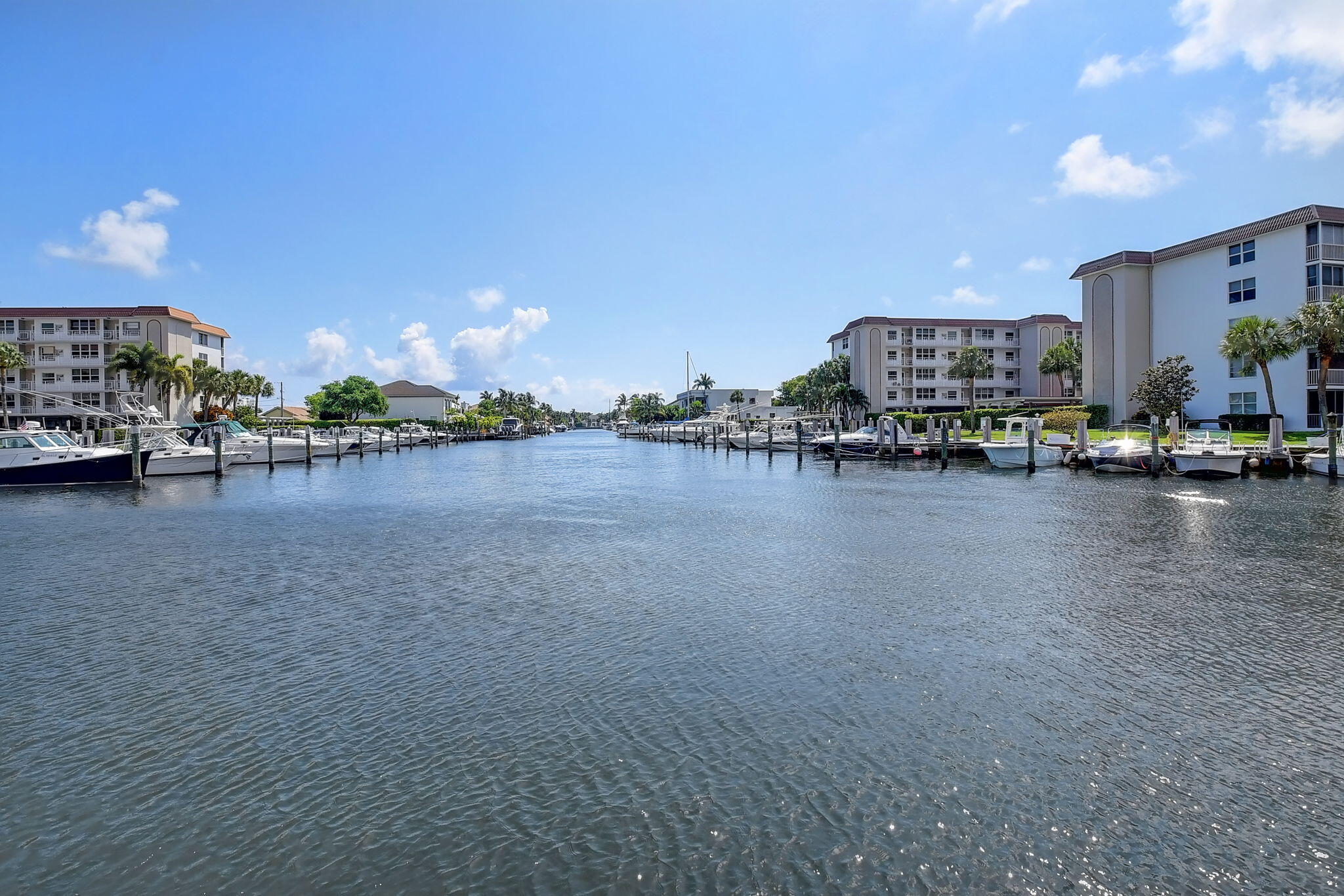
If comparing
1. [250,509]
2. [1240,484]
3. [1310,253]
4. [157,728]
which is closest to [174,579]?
[157,728]

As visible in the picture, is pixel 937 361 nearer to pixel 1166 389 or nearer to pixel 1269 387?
pixel 1166 389

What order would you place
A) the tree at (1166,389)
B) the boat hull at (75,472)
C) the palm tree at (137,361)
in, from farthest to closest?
the palm tree at (137,361)
the tree at (1166,389)
the boat hull at (75,472)

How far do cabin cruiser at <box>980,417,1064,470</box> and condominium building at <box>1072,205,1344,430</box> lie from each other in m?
16.0

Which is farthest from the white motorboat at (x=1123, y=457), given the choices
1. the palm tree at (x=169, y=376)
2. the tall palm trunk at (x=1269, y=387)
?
the palm tree at (x=169, y=376)

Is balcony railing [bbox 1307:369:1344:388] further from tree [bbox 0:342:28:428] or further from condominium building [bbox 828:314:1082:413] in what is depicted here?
tree [bbox 0:342:28:428]

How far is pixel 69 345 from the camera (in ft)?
273

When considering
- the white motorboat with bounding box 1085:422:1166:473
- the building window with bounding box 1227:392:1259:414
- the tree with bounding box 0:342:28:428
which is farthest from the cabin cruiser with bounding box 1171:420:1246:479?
the tree with bounding box 0:342:28:428

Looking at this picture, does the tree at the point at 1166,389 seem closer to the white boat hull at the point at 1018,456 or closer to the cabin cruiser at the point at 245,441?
the white boat hull at the point at 1018,456

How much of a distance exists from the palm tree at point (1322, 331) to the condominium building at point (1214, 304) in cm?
521

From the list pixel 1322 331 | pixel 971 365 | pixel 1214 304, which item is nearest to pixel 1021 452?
pixel 1322 331

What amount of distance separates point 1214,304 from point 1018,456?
77.2 ft

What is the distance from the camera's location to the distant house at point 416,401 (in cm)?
17512

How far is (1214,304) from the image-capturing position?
59750mm

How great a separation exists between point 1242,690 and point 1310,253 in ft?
189
